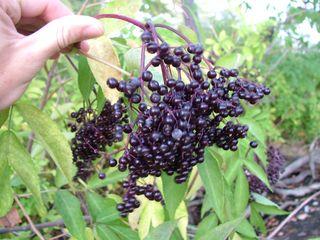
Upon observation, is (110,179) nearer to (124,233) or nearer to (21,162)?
(124,233)

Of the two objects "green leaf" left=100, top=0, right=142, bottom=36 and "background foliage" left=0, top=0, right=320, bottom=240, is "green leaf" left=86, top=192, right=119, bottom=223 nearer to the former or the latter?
"background foliage" left=0, top=0, right=320, bottom=240

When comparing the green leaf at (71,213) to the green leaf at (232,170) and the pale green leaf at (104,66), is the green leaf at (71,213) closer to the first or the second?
the pale green leaf at (104,66)

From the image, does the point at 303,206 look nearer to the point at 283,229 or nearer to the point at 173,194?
the point at 283,229

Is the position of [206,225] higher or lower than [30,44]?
lower

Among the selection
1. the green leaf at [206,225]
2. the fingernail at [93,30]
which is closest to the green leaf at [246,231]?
the green leaf at [206,225]

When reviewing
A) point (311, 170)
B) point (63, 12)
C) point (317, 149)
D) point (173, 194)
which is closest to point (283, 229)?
point (311, 170)

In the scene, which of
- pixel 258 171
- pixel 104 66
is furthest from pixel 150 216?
pixel 104 66
